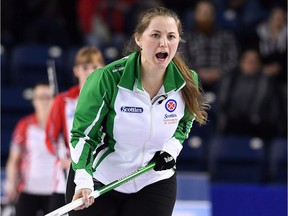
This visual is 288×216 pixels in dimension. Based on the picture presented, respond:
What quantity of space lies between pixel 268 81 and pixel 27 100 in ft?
8.29

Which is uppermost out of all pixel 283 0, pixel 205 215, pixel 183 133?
pixel 283 0

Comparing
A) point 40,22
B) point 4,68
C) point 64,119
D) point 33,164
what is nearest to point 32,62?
point 4,68

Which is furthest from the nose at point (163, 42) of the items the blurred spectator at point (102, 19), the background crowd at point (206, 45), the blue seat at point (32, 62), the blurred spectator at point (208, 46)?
the blurred spectator at point (102, 19)

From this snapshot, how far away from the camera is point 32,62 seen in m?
9.53

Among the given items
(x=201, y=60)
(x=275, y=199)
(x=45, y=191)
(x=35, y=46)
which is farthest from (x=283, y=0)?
(x=45, y=191)

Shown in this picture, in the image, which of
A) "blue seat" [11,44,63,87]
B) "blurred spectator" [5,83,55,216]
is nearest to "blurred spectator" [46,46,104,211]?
"blurred spectator" [5,83,55,216]

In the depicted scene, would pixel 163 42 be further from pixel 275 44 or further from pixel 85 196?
pixel 275 44

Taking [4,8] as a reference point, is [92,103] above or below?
below

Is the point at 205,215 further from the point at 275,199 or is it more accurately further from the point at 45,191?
the point at 45,191

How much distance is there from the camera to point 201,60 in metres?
9.31

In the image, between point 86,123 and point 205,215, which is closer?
point 86,123

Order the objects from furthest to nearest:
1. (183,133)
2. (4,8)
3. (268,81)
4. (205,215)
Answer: (4,8) < (268,81) < (205,215) < (183,133)

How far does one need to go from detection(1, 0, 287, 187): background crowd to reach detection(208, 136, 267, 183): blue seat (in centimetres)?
17

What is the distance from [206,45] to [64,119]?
12.2 feet
